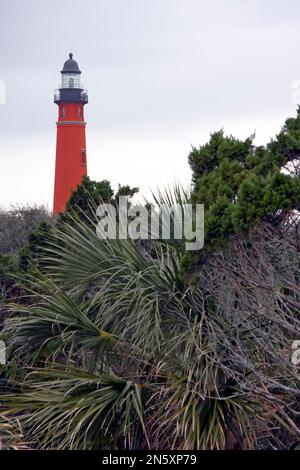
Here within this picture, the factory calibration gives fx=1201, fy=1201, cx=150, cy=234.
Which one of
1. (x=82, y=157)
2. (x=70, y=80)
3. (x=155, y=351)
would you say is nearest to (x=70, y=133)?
(x=82, y=157)

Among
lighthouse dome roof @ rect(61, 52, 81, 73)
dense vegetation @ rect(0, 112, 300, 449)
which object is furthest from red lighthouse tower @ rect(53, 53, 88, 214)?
dense vegetation @ rect(0, 112, 300, 449)

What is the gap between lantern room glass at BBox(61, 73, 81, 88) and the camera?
1831 inches

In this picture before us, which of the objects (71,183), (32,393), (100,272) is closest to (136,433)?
(32,393)

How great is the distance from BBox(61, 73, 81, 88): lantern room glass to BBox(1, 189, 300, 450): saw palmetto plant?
35.1 meters

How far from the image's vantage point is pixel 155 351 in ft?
35.2

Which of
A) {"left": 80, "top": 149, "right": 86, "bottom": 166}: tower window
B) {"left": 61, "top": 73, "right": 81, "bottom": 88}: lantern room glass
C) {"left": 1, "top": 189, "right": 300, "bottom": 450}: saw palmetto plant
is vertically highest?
{"left": 61, "top": 73, "right": 81, "bottom": 88}: lantern room glass

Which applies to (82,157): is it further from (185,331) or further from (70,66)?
(185,331)

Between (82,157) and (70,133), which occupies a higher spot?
(70,133)

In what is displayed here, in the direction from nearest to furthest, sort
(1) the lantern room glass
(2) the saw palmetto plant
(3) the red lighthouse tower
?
(2) the saw palmetto plant, (3) the red lighthouse tower, (1) the lantern room glass

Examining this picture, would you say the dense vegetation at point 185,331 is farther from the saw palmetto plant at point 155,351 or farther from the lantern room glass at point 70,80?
the lantern room glass at point 70,80

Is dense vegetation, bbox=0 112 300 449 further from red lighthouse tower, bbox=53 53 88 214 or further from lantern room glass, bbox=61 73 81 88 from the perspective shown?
lantern room glass, bbox=61 73 81 88

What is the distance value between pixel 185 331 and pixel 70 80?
3686cm

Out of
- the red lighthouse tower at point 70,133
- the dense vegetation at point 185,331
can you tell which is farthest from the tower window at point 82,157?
the dense vegetation at point 185,331

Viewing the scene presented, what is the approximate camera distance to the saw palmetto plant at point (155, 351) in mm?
9844
